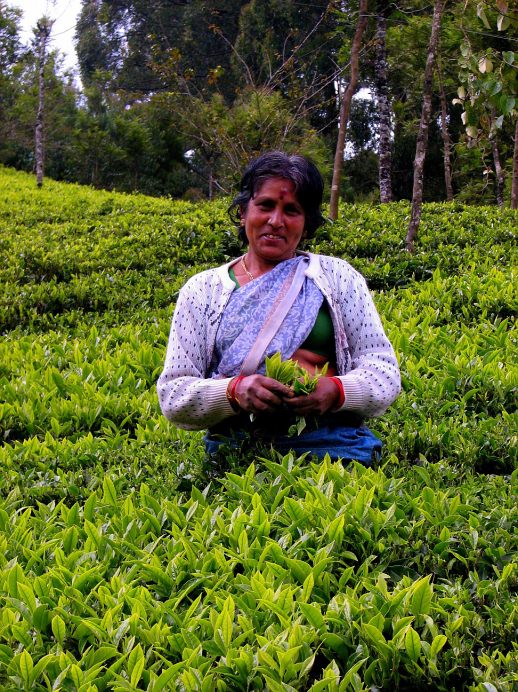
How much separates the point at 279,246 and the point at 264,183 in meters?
0.24

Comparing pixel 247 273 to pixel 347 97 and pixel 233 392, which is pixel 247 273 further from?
pixel 347 97

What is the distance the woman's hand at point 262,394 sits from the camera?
2.67 meters

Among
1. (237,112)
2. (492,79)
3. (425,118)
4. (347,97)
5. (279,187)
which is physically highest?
(237,112)

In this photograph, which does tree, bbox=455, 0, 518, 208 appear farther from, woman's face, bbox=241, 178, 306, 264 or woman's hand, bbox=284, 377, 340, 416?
woman's hand, bbox=284, 377, 340, 416

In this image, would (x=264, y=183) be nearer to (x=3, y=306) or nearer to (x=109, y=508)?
(x=109, y=508)

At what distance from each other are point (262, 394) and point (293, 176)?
0.86 meters

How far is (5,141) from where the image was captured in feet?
78.5

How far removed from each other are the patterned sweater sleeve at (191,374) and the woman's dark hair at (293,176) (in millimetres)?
431

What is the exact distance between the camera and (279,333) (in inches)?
115

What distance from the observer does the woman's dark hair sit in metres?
3.03

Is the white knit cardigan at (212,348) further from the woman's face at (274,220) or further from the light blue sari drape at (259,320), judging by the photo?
the woman's face at (274,220)

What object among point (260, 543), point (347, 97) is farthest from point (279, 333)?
point (347, 97)

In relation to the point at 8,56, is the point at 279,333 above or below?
below

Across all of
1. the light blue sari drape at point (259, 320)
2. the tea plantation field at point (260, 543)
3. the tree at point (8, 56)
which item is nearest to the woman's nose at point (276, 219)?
the light blue sari drape at point (259, 320)
